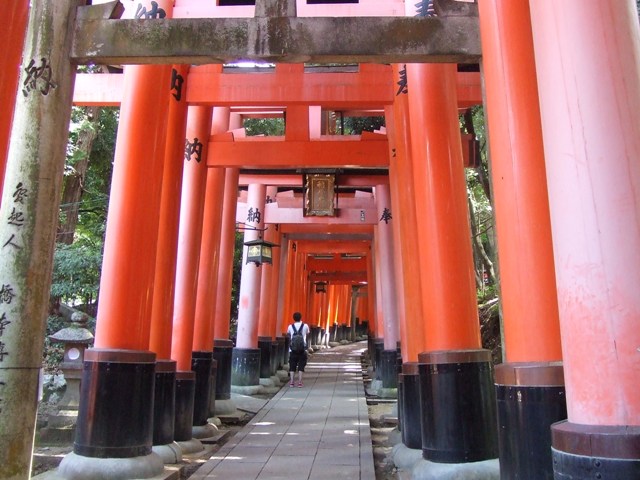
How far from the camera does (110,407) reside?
17.2ft

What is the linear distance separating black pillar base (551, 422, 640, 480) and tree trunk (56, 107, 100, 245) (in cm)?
1255

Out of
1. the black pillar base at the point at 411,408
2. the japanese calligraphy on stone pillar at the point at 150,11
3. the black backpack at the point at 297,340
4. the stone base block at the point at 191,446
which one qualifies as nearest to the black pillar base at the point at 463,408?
the black pillar base at the point at 411,408

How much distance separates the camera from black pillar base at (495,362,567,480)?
10.6 ft

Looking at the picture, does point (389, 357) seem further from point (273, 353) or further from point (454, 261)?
point (454, 261)

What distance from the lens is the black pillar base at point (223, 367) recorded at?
10.6 meters

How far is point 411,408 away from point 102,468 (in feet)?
10.1

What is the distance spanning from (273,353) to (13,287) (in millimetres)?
12623

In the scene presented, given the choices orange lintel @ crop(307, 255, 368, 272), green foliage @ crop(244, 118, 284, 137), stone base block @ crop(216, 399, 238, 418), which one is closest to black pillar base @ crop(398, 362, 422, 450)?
stone base block @ crop(216, 399, 238, 418)

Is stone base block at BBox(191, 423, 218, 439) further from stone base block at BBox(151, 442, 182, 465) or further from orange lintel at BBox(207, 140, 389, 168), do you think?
orange lintel at BBox(207, 140, 389, 168)

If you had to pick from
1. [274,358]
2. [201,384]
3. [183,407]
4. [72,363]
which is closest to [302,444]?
[183,407]

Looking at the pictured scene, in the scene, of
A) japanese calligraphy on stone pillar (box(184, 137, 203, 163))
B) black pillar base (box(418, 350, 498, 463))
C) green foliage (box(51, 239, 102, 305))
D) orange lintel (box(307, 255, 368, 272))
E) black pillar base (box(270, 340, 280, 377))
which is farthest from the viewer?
orange lintel (box(307, 255, 368, 272))

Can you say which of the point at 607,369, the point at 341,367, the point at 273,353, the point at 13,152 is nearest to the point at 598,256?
the point at 607,369

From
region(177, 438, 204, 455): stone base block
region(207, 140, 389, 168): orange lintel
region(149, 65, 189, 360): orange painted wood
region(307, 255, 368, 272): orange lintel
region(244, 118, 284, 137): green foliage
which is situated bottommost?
region(177, 438, 204, 455): stone base block

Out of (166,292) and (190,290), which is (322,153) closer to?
(190,290)
